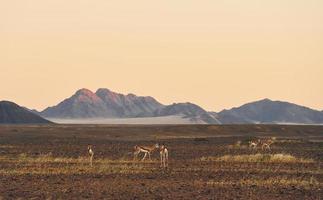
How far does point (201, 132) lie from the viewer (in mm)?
112000

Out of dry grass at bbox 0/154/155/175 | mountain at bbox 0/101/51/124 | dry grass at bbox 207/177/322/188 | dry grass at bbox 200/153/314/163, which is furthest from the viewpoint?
mountain at bbox 0/101/51/124

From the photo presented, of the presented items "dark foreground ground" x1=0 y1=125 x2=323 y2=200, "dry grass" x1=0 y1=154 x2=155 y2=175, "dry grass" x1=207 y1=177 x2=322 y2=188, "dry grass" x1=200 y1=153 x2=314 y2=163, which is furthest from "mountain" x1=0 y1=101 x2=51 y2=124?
"dry grass" x1=207 y1=177 x2=322 y2=188

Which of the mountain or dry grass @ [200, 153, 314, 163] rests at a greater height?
the mountain

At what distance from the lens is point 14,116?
188 metres

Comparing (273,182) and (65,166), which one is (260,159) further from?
(273,182)

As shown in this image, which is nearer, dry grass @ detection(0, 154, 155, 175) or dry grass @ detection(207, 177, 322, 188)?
dry grass @ detection(207, 177, 322, 188)

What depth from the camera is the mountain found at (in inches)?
7269

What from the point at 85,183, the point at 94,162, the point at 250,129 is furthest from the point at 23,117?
the point at 85,183

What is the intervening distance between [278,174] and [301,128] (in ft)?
286

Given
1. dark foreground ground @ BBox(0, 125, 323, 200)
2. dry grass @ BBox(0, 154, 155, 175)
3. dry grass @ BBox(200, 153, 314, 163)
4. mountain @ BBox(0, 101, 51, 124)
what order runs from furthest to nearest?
1. mountain @ BBox(0, 101, 51, 124)
2. dry grass @ BBox(200, 153, 314, 163)
3. dry grass @ BBox(0, 154, 155, 175)
4. dark foreground ground @ BBox(0, 125, 323, 200)

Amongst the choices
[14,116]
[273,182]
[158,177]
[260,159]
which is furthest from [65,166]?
[14,116]

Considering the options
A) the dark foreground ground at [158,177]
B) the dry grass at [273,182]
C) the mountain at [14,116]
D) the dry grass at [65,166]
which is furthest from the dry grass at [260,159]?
the mountain at [14,116]

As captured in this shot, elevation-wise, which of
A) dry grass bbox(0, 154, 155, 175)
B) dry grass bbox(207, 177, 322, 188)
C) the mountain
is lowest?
dry grass bbox(207, 177, 322, 188)

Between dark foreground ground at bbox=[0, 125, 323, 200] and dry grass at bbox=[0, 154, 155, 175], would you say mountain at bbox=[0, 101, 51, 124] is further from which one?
dry grass at bbox=[0, 154, 155, 175]
